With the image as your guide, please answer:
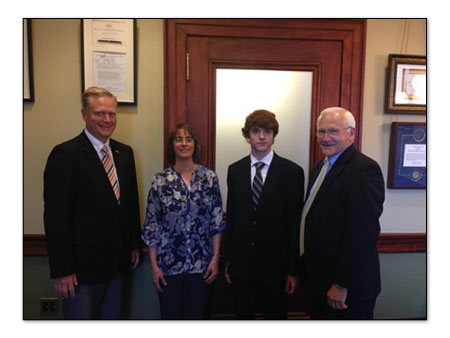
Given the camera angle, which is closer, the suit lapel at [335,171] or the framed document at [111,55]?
the suit lapel at [335,171]

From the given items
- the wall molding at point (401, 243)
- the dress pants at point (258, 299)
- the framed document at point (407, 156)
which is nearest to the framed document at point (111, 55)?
the dress pants at point (258, 299)

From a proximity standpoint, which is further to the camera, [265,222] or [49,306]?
[49,306]

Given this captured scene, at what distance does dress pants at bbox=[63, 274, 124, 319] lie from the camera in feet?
4.44

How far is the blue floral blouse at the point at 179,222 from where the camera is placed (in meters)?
1.37

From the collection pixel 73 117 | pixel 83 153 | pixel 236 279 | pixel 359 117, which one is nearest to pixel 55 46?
pixel 73 117

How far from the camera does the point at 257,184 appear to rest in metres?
1.40

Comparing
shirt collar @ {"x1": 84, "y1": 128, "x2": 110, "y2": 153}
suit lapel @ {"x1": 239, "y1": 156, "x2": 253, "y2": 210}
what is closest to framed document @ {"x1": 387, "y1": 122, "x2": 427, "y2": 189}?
suit lapel @ {"x1": 239, "y1": 156, "x2": 253, "y2": 210}

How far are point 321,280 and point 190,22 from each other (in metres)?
1.55

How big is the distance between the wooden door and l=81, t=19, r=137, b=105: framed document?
0.21m

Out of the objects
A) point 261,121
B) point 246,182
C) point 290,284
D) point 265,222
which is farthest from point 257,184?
point 290,284

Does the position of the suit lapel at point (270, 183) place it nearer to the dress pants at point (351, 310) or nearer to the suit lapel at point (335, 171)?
the suit lapel at point (335, 171)

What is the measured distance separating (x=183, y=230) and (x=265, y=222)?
16.3 inches

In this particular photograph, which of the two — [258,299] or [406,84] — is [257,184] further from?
[406,84]

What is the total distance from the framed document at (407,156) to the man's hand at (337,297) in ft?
2.89
